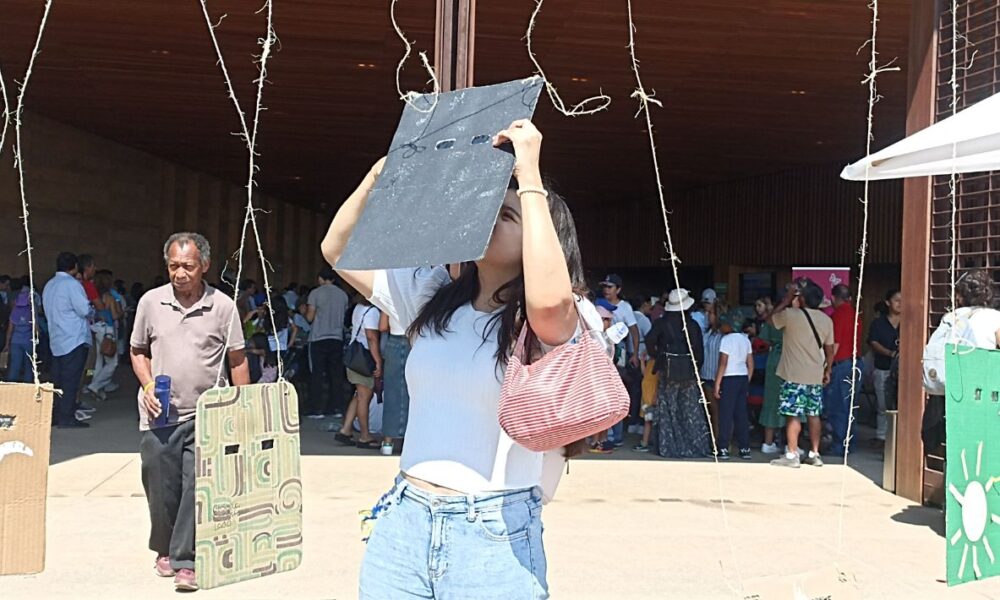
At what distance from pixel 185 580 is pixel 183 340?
1.09 m

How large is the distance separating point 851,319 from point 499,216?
8.43 m

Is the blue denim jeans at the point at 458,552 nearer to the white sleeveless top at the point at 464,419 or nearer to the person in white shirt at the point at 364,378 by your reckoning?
the white sleeveless top at the point at 464,419

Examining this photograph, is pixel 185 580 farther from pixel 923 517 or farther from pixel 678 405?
pixel 678 405

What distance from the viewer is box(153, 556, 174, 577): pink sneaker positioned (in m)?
4.67

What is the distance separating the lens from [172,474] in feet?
14.4

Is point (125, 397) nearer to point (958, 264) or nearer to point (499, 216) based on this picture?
point (958, 264)

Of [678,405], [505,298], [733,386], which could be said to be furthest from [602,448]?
[505,298]

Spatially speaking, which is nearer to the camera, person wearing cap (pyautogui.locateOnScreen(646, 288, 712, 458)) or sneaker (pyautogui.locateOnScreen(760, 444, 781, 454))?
person wearing cap (pyautogui.locateOnScreen(646, 288, 712, 458))

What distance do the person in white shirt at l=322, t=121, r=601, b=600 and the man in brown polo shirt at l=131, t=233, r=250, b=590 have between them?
2.41 m

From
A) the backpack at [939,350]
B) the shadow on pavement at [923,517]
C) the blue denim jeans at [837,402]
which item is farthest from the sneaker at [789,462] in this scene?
the backpack at [939,350]

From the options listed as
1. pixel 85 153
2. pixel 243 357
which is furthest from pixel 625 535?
pixel 85 153

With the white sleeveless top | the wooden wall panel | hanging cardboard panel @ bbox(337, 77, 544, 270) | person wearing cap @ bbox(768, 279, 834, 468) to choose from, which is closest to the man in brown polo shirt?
hanging cardboard panel @ bbox(337, 77, 544, 270)

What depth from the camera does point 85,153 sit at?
1734 cm

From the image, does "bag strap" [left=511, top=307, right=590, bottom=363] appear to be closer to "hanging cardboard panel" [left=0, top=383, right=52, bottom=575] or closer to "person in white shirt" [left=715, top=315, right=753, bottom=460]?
"hanging cardboard panel" [left=0, top=383, right=52, bottom=575]
